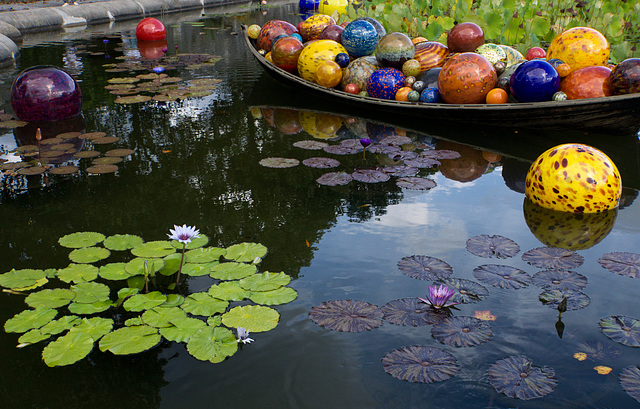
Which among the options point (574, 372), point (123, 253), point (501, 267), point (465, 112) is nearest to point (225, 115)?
point (465, 112)

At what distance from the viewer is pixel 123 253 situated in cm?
360

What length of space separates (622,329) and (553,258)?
30.9 inches

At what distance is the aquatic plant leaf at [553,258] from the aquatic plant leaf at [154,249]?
2.33 meters

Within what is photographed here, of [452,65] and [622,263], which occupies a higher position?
[452,65]

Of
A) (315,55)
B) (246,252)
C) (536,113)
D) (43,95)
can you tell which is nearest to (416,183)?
(246,252)

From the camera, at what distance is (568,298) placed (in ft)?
10.0

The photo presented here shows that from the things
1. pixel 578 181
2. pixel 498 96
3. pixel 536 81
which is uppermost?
pixel 536 81

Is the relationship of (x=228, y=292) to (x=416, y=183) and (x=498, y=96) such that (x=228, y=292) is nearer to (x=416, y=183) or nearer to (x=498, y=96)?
(x=416, y=183)

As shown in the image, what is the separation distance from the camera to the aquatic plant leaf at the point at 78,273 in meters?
3.18

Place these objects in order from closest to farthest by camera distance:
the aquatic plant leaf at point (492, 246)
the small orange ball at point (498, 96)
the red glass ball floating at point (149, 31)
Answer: the aquatic plant leaf at point (492, 246), the small orange ball at point (498, 96), the red glass ball floating at point (149, 31)

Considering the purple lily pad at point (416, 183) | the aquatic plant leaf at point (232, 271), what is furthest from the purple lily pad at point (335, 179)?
the aquatic plant leaf at point (232, 271)

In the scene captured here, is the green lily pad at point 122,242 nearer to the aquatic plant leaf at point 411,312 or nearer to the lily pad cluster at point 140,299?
the lily pad cluster at point 140,299

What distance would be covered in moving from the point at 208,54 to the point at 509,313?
10131 mm

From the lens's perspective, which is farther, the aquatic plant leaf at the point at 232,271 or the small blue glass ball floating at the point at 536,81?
the small blue glass ball floating at the point at 536,81
